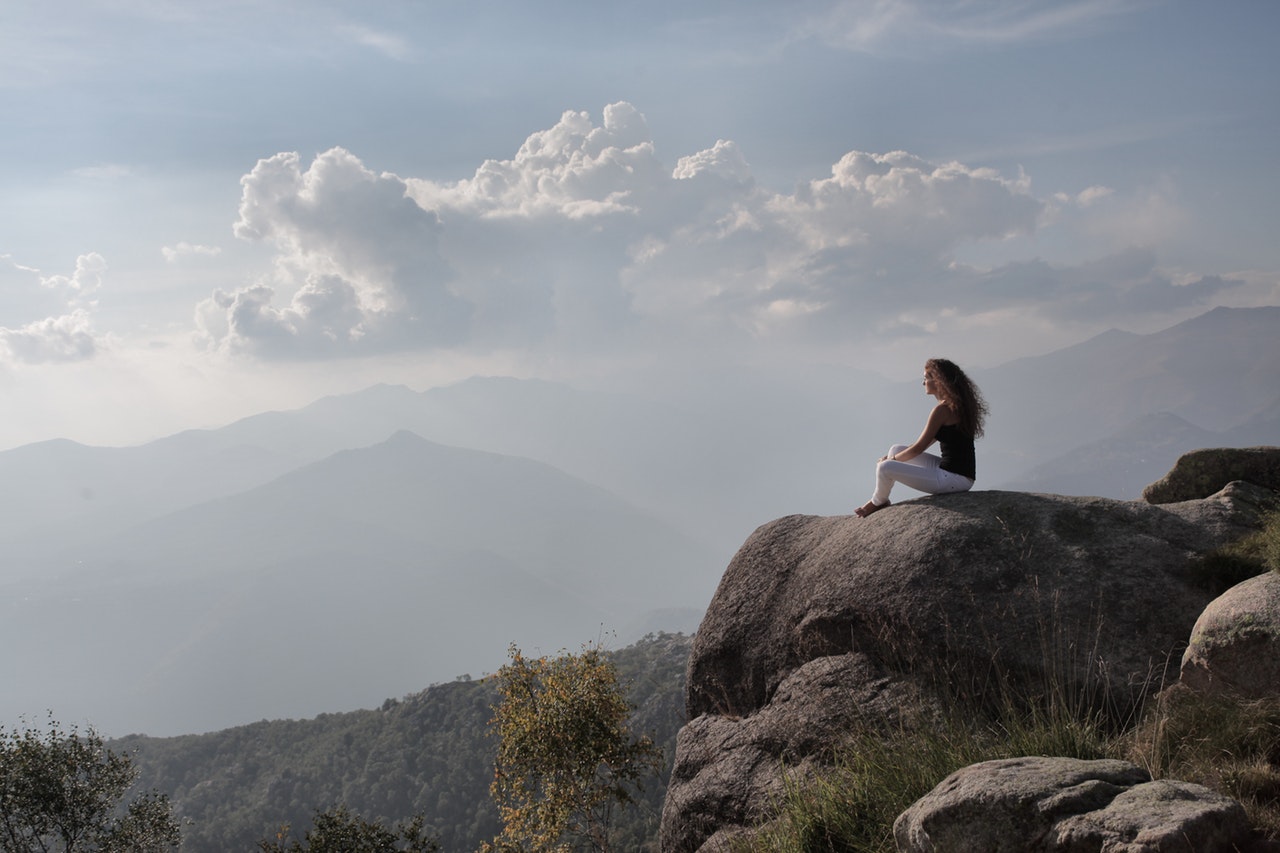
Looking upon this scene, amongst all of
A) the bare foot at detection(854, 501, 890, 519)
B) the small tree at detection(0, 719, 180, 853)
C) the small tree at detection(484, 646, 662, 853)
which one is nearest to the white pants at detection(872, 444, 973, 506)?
the bare foot at detection(854, 501, 890, 519)

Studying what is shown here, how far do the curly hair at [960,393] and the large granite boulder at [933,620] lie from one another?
1.07 metres

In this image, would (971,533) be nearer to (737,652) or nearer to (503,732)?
(737,652)

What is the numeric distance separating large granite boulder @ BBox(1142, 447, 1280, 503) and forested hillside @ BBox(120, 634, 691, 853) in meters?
73.8

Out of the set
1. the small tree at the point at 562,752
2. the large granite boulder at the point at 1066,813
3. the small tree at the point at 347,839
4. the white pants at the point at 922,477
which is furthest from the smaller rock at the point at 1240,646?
the small tree at the point at 347,839

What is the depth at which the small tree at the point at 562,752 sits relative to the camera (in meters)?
18.3

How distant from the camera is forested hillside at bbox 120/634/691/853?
310ft

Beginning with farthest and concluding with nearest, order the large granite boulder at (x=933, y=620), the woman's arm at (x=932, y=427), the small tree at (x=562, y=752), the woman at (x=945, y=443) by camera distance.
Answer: the small tree at (x=562, y=752) → the woman at (x=945, y=443) → the woman's arm at (x=932, y=427) → the large granite boulder at (x=933, y=620)

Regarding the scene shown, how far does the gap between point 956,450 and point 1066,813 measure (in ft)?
25.6

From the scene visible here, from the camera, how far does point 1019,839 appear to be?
16.7ft

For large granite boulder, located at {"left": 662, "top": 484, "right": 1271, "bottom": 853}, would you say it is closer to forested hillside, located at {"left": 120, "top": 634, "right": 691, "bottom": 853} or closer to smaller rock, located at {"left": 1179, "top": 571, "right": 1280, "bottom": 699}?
smaller rock, located at {"left": 1179, "top": 571, "right": 1280, "bottom": 699}

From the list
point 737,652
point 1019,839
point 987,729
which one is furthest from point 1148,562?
point 1019,839

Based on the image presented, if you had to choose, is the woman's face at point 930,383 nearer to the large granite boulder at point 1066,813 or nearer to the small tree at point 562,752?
the large granite boulder at point 1066,813

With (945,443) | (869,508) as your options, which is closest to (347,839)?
(869,508)

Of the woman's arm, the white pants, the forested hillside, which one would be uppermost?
the woman's arm
